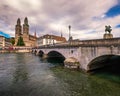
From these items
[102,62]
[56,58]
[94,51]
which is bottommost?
[56,58]

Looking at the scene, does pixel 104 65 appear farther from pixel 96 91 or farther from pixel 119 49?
pixel 96 91

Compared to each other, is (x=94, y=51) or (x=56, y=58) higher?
(x=94, y=51)

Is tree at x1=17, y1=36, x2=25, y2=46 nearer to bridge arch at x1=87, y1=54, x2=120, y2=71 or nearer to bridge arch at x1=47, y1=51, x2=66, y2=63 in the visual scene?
bridge arch at x1=47, y1=51, x2=66, y2=63

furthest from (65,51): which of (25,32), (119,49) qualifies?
(25,32)

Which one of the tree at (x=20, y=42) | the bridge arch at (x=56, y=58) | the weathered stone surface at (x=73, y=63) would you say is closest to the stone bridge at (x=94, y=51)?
the weathered stone surface at (x=73, y=63)

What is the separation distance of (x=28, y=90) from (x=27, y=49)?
10311cm

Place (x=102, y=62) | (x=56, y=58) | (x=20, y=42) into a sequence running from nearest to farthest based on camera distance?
(x=102, y=62) → (x=56, y=58) → (x=20, y=42)

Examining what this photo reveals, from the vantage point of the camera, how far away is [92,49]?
66.2 ft

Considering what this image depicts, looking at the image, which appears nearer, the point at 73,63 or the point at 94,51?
the point at 94,51

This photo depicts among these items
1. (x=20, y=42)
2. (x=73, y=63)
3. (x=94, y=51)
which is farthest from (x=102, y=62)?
(x=20, y=42)

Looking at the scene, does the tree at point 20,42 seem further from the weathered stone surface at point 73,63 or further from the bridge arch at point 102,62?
the bridge arch at point 102,62

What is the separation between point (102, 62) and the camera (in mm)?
25250

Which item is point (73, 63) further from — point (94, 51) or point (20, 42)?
point (20, 42)

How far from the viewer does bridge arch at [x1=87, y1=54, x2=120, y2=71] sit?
2058 cm
